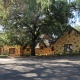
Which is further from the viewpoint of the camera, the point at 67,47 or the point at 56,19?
the point at 67,47

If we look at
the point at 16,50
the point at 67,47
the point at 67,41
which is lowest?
the point at 16,50

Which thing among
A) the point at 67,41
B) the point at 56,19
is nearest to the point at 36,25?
the point at 56,19

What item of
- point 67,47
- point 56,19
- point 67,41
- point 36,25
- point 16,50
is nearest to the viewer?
point 56,19

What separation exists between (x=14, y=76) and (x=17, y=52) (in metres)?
34.2

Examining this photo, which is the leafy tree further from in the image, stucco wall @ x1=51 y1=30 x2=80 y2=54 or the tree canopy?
stucco wall @ x1=51 y1=30 x2=80 y2=54

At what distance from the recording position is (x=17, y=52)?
46781mm

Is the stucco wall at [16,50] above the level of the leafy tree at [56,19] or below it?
below

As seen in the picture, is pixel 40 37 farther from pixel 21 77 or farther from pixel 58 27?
pixel 21 77

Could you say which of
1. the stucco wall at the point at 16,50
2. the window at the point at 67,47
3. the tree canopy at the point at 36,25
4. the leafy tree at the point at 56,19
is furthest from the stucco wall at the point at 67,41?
the stucco wall at the point at 16,50

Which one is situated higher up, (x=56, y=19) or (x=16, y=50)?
(x=56, y=19)

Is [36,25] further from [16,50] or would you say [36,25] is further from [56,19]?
[16,50]

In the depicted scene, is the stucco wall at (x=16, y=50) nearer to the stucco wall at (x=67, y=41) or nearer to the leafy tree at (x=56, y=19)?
the stucco wall at (x=67, y=41)

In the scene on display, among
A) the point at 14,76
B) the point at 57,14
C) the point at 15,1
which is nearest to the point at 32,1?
the point at 15,1

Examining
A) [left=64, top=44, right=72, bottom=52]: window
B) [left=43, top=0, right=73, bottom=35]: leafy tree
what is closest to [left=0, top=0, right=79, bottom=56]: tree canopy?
[left=43, top=0, right=73, bottom=35]: leafy tree
